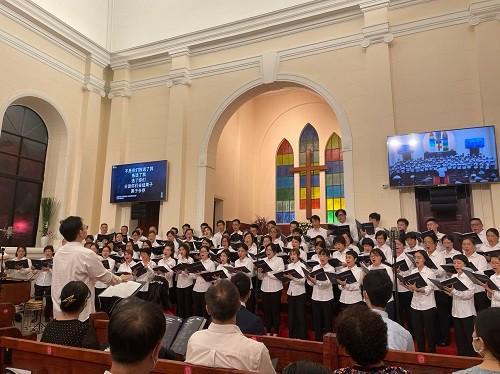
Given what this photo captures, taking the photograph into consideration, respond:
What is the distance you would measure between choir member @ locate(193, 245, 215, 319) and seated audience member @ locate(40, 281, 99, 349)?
3741 mm

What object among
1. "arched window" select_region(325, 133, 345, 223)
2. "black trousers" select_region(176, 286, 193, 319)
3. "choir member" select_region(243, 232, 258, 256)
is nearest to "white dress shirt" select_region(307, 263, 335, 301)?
"choir member" select_region(243, 232, 258, 256)

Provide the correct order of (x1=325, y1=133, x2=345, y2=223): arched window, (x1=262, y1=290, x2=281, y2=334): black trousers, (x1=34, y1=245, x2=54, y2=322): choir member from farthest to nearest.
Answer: (x1=325, y1=133, x2=345, y2=223): arched window → (x1=34, y1=245, x2=54, y2=322): choir member → (x1=262, y1=290, x2=281, y2=334): black trousers

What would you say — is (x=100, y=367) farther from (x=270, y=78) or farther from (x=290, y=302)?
(x=270, y=78)

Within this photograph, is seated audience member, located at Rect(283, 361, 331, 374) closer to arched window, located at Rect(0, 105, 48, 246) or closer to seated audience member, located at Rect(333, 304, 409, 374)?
seated audience member, located at Rect(333, 304, 409, 374)

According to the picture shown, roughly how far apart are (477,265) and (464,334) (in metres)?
0.90

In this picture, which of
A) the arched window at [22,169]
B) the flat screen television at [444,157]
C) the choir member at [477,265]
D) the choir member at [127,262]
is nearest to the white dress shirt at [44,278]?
the choir member at [127,262]

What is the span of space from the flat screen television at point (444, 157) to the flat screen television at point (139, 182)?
5.28m

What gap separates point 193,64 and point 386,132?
17.2 feet

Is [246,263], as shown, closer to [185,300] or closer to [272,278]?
[272,278]

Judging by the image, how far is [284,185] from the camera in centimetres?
1338

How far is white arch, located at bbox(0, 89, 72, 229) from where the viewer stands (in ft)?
31.7

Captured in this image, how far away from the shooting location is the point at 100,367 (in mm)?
1953

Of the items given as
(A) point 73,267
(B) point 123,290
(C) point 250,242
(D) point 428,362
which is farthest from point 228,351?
(C) point 250,242

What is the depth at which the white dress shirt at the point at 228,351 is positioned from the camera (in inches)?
72.2
